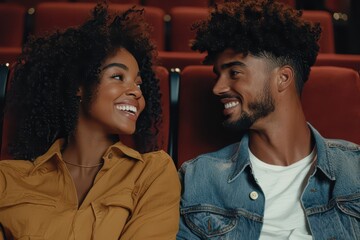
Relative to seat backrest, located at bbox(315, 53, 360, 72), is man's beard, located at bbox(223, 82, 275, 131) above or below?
below

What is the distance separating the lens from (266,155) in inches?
31.2

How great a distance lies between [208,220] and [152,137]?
192 mm

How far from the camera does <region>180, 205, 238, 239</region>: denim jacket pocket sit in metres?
0.72

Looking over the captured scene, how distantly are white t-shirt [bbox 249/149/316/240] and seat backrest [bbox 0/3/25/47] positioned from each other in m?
0.90

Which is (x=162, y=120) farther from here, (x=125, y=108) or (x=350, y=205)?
(x=350, y=205)

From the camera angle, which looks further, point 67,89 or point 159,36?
point 159,36

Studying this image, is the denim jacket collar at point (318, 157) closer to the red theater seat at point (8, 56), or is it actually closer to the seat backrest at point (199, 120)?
the seat backrest at point (199, 120)

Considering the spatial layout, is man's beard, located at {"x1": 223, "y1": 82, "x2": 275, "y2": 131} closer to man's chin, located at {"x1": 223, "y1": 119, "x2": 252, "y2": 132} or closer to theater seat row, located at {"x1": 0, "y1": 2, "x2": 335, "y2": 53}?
man's chin, located at {"x1": 223, "y1": 119, "x2": 252, "y2": 132}

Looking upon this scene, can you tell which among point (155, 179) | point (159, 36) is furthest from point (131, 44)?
point (159, 36)

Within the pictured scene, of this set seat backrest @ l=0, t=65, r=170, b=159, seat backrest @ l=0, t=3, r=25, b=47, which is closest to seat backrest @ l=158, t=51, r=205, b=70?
seat backrest @ l=0, t=65, r=170, b=159

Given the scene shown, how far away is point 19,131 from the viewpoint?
823 mm

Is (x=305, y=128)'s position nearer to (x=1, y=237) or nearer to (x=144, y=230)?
(x=144, y=230)

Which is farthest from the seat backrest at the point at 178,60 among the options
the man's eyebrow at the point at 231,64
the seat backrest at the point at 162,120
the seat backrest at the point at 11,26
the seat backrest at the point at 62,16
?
the seat backrest at the point at 11,26

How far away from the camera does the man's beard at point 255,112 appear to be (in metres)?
0.78
